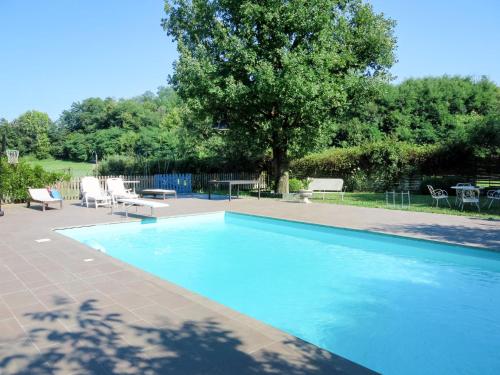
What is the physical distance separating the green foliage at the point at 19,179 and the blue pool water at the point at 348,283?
701 cm

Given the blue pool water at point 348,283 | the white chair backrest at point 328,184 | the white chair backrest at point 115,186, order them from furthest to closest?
the white chair backrest at point 328,184 < the white chair backrest at point 115,186 < the blue pool water at point 348,283

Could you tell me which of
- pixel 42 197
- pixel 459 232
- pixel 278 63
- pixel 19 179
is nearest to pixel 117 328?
pixel 459 232

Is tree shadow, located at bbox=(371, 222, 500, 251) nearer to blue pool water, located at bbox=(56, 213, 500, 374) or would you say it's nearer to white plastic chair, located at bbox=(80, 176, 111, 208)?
blue pool water, located at bbox=(56, 213, 500, 374)

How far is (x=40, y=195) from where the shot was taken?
1280 cm

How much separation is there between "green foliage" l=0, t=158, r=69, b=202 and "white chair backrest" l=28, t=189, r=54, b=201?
5.99ft

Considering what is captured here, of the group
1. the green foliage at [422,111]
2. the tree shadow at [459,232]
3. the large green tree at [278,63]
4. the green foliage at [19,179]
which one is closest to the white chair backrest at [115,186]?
the green foliage at [19,179]

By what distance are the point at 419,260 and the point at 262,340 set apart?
519 centimetres

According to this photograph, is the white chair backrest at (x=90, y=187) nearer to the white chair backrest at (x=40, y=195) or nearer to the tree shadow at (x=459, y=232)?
the white chair backrest at (x=40, y=195)

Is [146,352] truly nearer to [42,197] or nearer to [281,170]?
[42,197]

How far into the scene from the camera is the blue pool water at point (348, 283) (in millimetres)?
4121

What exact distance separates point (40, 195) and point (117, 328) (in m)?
11.2

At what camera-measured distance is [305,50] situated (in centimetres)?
1515

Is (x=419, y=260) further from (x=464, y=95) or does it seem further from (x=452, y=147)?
(x=464, y=95)

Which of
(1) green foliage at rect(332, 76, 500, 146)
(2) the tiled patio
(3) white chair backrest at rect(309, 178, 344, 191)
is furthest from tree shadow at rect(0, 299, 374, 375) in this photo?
(1) green foliage at rect(332, 76, 500, 146)
